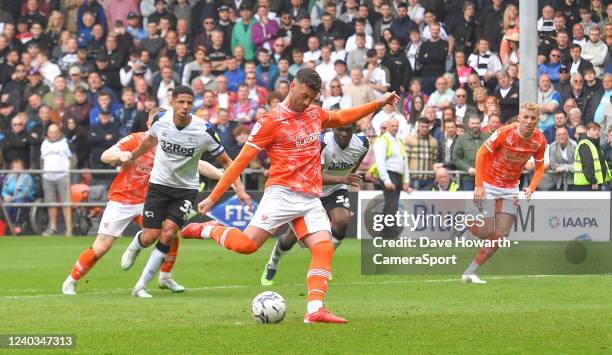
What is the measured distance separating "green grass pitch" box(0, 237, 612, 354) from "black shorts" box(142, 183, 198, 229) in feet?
2.91

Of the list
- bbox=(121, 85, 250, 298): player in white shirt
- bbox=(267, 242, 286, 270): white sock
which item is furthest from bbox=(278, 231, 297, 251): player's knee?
bbox=(121, 85, 250, 298): player in white shirt

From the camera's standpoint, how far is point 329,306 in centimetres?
1280

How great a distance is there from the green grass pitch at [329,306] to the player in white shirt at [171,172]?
66cm

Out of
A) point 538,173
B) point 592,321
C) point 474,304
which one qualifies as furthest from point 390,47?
point 592,321

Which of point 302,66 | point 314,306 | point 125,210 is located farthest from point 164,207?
point 302,66

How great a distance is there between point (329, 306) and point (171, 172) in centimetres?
264

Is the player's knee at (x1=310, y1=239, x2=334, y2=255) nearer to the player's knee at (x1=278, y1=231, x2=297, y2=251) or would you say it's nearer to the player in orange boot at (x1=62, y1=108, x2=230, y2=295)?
the player in orange boot at (x1=62, y1=108, x2=230, y2=295)

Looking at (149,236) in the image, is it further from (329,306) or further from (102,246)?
(329,306)

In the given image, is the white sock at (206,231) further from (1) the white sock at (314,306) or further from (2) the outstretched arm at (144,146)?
(2) the outstretched arm at (144,146)

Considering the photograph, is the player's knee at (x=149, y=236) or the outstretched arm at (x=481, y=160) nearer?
the player's knee at (x=149, y=236)

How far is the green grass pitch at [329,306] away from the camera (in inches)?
388

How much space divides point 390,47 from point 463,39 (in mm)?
1523

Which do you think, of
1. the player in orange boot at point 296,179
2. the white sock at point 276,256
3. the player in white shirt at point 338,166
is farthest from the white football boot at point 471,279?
the player in orange boot at point 296,179

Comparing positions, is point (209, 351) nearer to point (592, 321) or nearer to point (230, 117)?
point (592, 321)
